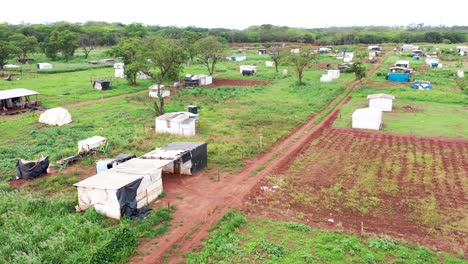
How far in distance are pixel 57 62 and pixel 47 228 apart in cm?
7720

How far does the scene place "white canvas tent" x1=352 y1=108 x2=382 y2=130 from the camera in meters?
31.2

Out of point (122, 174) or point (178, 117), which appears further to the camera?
point (178, 117)

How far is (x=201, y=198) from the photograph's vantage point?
18.8 m

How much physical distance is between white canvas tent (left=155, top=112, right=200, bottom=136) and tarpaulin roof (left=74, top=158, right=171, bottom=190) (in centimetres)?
838

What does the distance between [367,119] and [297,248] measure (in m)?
19.9

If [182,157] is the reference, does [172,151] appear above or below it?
above

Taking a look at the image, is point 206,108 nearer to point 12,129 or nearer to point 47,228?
point 12,129

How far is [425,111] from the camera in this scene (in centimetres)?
3791

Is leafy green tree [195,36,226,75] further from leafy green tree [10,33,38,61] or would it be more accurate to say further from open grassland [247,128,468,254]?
leafy green tree [10,33,38,61]

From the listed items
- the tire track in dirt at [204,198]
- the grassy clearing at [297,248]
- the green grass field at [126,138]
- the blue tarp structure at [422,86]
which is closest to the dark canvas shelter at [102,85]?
the green grass field at [126,138]

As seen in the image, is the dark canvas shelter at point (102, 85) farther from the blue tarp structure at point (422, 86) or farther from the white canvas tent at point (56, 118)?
the blue tarp structure at point (422, 86)

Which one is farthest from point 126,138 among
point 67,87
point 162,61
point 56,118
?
point 67,87

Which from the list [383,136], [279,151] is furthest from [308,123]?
[279,151]

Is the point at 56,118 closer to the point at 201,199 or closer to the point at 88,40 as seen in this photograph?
the point at 201,199
